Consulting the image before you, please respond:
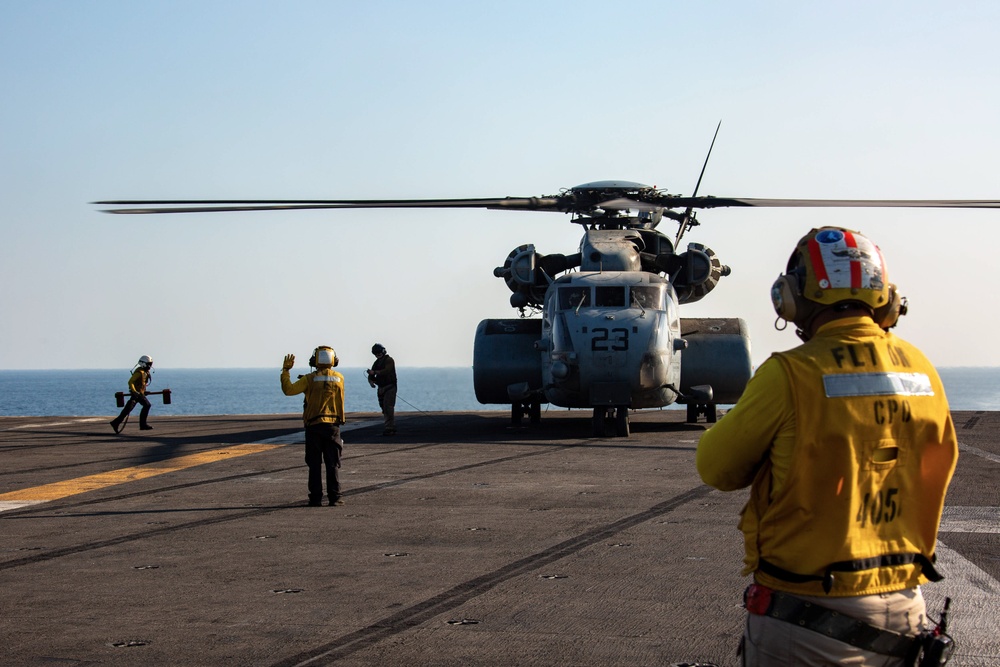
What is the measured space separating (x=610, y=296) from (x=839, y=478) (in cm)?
1820

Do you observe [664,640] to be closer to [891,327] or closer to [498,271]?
[891,327]

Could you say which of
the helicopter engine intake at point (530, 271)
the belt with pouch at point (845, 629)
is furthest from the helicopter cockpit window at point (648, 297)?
the belt with pouch at point (845, 629)

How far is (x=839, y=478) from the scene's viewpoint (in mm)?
3420

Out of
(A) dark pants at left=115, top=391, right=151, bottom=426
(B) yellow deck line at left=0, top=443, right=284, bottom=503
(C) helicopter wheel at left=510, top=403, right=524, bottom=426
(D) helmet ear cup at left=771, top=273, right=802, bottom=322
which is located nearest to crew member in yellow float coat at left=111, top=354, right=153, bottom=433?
(A) dark pants at left=115, top=391, right=151, bottom=426

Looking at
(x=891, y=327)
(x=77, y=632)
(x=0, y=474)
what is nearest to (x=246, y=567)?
(x=77, y=632)

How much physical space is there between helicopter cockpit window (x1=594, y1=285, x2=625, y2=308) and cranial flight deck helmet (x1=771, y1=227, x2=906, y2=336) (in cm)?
1776

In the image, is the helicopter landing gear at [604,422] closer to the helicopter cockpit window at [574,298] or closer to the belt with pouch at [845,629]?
the helicopter cockpit window at [574,298]

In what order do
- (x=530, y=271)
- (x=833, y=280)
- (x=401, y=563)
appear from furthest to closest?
(x=530, y=271)
(x=401, y=563)
(x=833, y=280)

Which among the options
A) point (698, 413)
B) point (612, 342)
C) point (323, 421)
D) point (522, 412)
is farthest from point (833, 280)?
point (698, 413)

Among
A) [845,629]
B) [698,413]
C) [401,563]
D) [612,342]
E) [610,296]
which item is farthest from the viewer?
[698,413]

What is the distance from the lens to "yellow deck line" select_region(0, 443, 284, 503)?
1368cm

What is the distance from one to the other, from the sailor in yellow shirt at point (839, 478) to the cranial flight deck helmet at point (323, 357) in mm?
9665

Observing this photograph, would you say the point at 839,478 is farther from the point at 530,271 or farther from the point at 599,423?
the point at 530,271

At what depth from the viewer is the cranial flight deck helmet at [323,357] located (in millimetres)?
12891
